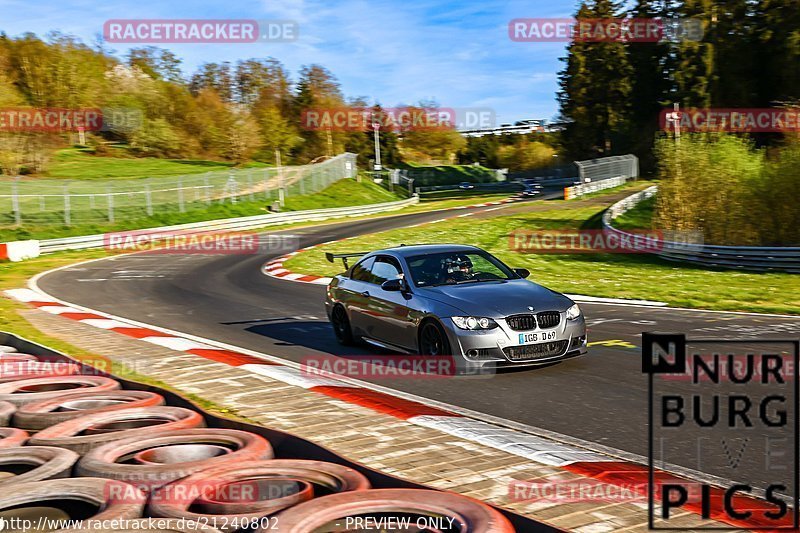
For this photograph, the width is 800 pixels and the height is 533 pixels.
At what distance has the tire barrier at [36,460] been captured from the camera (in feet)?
17.1

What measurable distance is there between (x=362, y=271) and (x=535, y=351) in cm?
331

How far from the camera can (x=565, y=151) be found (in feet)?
304

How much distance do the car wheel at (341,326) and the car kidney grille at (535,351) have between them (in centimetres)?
306

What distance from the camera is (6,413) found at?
6.79m

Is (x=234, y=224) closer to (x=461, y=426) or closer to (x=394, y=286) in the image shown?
(x=394, y=286)

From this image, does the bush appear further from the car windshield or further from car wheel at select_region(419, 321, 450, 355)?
car wheel at select_region(419, 321, 450, 355)

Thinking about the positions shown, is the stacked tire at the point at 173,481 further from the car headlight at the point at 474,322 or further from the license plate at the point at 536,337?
the license plate at the point at 536,337

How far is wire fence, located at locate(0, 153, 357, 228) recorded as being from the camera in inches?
1459

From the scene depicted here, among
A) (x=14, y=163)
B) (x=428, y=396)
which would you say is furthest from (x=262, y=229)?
Answer: (x=428, y=396)

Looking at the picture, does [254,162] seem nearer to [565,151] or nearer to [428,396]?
[565,151]

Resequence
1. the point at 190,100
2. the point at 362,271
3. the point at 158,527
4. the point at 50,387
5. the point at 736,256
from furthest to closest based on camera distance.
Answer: the point at 190,100 → the point at 736,256 → the point at 362,271 → the point at 50,387 → the point at 158,527

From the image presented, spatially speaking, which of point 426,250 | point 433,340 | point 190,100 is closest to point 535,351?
point 433,340

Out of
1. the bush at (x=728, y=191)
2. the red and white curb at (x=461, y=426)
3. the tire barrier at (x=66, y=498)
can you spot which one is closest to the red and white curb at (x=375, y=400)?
the red and white curb at (x=461, y=426)

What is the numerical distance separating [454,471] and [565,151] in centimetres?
9015
